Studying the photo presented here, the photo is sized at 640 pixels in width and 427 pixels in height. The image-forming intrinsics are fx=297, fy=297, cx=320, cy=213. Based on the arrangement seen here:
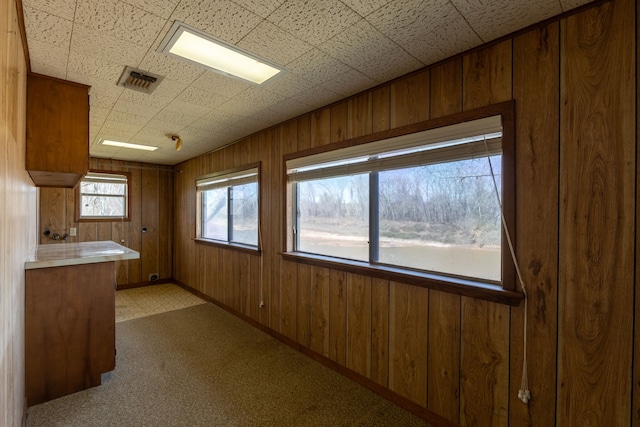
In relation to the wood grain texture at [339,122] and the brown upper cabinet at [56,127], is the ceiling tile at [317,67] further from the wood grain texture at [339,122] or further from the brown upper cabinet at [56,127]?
the brown upper cabinet at [56,127]

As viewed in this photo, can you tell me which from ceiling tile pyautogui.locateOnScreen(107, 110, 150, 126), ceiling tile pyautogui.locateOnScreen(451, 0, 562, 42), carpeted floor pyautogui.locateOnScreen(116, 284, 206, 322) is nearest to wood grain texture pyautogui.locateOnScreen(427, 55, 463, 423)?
ceiling tile pyautogui.locateOnScreen(451, 0, 562, 42)

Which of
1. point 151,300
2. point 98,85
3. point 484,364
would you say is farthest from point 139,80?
point 151,300

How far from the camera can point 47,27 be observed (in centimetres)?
159

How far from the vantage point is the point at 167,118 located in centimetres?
309

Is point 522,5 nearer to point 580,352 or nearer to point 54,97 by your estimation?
point 580,352

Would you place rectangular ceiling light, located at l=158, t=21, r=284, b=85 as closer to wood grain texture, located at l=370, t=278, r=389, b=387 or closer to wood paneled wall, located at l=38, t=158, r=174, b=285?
wood grain texture, located at l=370, t=278, r=389, b=387

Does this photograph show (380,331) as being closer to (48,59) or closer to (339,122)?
(339,122)

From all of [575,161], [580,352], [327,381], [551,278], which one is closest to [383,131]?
[575,161]

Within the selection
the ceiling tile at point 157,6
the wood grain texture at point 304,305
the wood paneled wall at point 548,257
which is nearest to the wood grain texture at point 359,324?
the wood paneled wall at point 548,257

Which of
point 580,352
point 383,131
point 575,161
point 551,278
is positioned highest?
point 383,131

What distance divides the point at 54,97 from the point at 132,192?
3657 mm

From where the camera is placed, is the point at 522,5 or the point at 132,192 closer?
the point at 522,5

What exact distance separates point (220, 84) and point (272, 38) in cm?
77

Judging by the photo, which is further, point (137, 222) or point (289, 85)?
point (137, 222)
